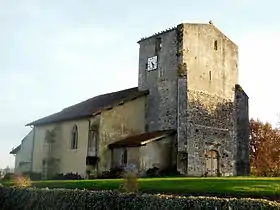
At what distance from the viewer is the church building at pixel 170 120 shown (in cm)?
3609

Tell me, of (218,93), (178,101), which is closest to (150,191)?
(178,101)

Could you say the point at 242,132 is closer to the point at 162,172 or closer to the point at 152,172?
the point at 162,172

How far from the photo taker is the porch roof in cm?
3458

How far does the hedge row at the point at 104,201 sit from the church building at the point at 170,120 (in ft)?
45.6

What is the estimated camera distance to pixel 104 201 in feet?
56.8

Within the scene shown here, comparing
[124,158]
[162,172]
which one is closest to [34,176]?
[124,158]

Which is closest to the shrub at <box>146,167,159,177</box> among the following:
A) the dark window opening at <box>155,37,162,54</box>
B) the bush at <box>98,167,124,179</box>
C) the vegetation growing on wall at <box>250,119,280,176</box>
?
the bush at <box>98,167,124,179</box>

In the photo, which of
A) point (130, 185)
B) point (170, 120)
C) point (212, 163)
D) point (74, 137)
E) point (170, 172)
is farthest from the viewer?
point (74, 137)

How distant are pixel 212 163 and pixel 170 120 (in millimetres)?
5381

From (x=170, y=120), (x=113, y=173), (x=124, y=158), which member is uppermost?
(x=170, y=120)

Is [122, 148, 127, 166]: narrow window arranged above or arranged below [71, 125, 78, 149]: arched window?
below

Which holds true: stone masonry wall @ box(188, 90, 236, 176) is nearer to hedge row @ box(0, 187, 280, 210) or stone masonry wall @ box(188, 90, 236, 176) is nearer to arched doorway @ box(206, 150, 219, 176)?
arched doorway @ box(206, 150, 219, 176)

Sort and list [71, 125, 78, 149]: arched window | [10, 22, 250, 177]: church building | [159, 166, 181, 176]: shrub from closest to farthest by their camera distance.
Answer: [159, 166, 181, 176]: shrub < [10, 22, 250, 177]: church building < [71, 125, 78, 149]: arched window

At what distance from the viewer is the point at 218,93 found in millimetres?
40000
